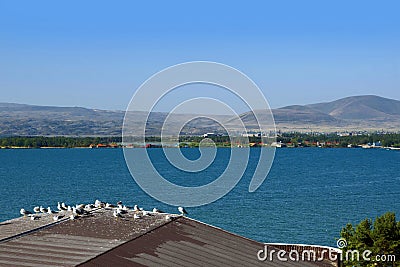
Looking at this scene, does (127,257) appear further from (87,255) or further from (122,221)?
(122,221)

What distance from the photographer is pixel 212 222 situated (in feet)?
123

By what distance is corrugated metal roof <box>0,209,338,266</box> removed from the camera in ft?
44.9


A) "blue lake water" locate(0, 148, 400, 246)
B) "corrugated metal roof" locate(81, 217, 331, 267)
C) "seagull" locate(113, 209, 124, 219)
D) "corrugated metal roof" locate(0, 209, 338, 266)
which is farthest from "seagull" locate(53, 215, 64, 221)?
"blue lake water" locate(0, 148, 400, 246)

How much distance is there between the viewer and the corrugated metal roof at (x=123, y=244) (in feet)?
44.9

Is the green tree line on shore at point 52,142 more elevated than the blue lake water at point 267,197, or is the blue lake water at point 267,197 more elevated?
the green tree line on shore at point 52,142

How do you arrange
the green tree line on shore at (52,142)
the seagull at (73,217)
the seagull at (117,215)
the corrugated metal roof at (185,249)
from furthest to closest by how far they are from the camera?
the green tree line on shore at (52,142) → the seagull at (117,215) → the seagull at (73,217) → the corrugated metal roof at (185,249)

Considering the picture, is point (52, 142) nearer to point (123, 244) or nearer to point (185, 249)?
point (185, 249)

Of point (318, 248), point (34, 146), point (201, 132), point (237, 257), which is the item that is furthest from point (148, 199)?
point (34, 146)

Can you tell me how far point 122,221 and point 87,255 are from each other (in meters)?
4.22

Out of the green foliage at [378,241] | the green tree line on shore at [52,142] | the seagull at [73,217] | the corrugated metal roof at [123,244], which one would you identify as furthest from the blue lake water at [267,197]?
the green tree line on shore at [52,142]

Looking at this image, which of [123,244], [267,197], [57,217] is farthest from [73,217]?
[267,197]

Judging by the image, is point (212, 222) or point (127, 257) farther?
point (212, 222)

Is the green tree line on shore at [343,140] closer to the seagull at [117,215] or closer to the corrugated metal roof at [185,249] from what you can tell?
the seagull at [117,215]

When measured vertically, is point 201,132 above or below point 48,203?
above
